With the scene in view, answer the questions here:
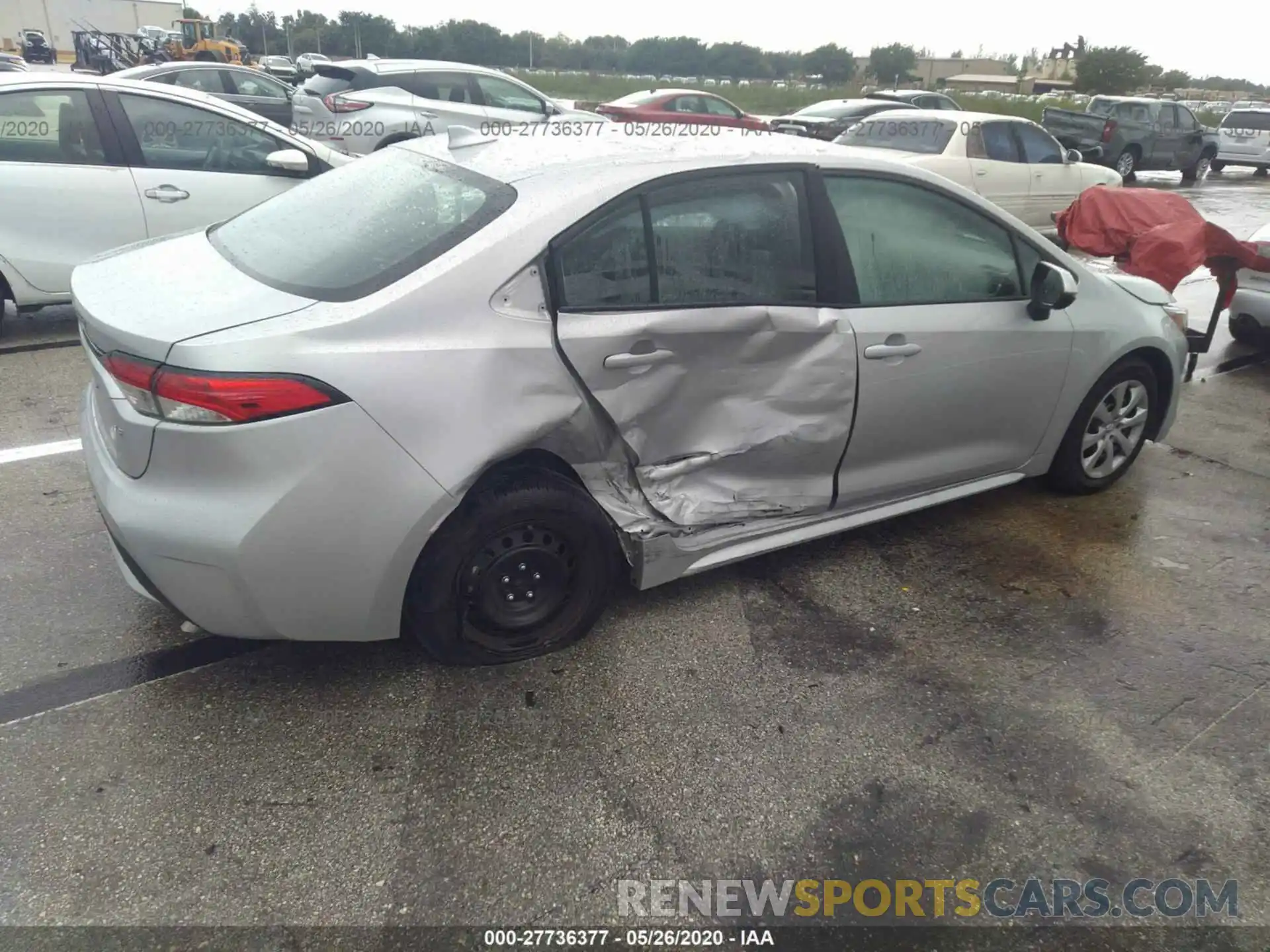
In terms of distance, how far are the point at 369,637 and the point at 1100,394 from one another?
10.9 ft

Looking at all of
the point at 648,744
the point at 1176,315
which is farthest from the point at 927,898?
the point at 1176,315

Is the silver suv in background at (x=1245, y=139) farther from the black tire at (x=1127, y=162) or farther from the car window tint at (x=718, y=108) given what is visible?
the car window tint at (x=718, y=108)

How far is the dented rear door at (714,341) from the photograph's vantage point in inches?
110

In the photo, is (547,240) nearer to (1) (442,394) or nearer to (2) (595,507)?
(1) (442,394)

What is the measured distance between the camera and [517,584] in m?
2.82

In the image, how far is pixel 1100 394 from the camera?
4074 mm

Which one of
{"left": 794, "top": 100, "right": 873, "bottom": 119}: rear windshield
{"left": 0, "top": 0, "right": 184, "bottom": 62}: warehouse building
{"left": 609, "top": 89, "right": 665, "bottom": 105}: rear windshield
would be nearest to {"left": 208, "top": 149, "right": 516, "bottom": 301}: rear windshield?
{"left": 609, "top": 89, "right": 665, "bottom": 105}: rear windshield

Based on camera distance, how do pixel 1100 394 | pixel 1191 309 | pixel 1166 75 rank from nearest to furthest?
pixel 1100 394 < pixel 1191 309 < pixel 1166 75

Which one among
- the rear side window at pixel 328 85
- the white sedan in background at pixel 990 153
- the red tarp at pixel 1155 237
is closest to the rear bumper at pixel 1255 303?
the red tarp at pixel 1155 237

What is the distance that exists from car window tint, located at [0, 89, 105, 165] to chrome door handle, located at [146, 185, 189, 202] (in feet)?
1.03

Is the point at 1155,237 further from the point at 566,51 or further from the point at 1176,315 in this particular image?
the point at 566,51

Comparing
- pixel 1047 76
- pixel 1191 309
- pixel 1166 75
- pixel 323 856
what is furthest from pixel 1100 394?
pixel 1047 76

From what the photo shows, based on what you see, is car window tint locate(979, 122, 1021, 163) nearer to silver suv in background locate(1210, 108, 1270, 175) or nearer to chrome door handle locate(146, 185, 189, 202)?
chrome door handle locate(146, 185, 189, 202)

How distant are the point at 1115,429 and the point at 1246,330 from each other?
4074 millimetres
